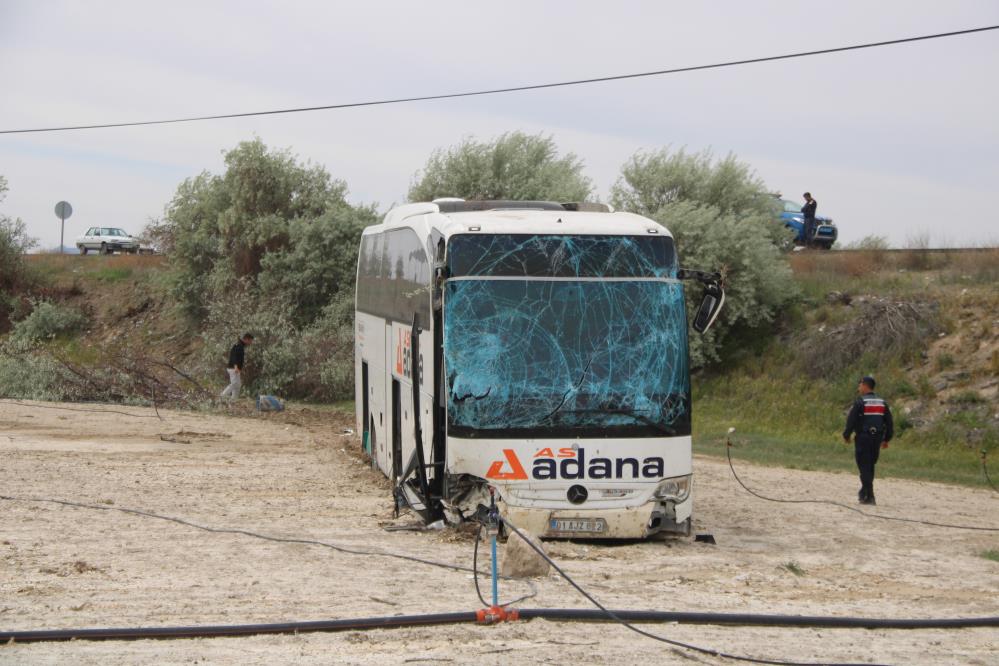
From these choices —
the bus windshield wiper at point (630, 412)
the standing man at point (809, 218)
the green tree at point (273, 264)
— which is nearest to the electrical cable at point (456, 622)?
the bus windshield wiper at point (630, 412)

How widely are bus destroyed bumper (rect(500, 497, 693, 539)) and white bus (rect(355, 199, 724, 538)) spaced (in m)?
0.01

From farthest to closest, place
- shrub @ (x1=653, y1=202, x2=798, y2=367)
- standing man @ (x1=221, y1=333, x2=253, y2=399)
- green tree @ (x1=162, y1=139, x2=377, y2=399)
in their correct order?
green tree @ (x1=162, y1=139, x2=377, y2=399) < shrub @ (x1=653, y1=202, x2=798, y2=367) < standing man @ (x1=221, y1=333, x2=253, y2=399)

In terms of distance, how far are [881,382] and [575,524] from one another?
16.9 meters

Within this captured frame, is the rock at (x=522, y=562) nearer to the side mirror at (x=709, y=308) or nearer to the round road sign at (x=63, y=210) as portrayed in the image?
the side mirror at (x=709, y=308)

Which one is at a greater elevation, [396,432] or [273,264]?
[273,264]

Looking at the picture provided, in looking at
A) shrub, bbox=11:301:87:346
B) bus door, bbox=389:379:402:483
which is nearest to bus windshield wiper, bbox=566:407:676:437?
bus door, bbox=389:379:402:483

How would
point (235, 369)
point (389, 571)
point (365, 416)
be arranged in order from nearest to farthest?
point (389, 571), point (365, 416), point (235, 369)

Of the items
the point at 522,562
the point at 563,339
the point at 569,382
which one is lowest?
the point at 522,562

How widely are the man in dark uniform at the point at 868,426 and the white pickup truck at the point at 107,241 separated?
51918mm

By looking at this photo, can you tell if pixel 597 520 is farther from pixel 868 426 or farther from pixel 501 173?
pixel 501 173

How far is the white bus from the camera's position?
12.4 m

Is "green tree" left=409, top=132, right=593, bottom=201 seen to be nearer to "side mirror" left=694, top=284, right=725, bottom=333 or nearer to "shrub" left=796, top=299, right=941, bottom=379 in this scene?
"shrub" left=796, top=299, right=941, bottom=379

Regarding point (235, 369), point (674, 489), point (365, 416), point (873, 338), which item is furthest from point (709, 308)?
point (235, 369)

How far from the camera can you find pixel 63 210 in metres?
48.9
